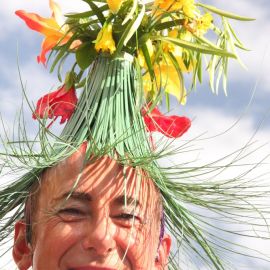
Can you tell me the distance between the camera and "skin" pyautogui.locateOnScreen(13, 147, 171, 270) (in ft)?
6.40

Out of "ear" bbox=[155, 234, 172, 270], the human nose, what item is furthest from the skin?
"ear" bbox=[155, 234, 172, 270]

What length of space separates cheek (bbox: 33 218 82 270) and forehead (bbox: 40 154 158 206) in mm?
81

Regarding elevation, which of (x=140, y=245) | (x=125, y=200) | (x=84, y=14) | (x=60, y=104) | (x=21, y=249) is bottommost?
(x=21, y=249)

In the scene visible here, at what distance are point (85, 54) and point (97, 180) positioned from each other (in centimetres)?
40

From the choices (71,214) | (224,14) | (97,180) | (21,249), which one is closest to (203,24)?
(224,14)

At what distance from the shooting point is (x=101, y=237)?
6.36ft

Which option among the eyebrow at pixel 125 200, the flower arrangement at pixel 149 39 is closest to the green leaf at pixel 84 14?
the flower arrangement at pixel 149 39

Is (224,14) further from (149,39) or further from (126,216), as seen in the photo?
(126,216)

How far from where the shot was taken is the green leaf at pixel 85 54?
2203 millimetres

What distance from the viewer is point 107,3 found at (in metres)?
2.18

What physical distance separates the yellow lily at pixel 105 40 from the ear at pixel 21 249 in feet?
1.73

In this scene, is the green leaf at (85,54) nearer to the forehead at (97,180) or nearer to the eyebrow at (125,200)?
the forehead at (97,180)

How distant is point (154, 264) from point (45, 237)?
0.32m

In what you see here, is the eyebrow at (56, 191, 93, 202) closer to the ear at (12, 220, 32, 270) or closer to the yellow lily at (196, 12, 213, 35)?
the ear at (12, 220, 32, 270)
